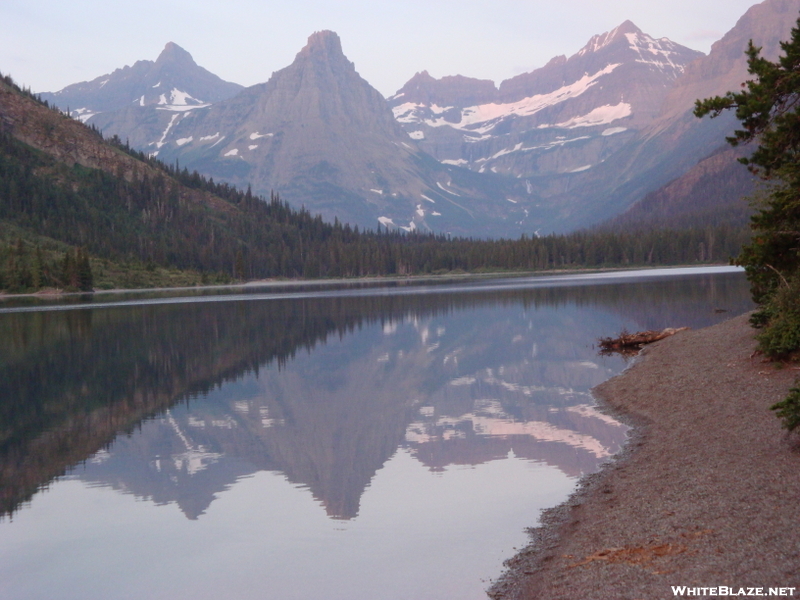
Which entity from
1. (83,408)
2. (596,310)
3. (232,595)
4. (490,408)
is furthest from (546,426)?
(596,310)

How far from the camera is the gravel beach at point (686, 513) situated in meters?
12.5

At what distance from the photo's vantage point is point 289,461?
85.2ft

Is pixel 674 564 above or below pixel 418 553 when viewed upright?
above

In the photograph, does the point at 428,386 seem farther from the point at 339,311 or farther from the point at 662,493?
the point at 339,311

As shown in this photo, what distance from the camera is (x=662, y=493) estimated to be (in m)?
17.4

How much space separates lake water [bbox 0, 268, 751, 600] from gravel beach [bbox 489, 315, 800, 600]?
104 centimetres

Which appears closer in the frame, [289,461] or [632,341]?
[289,461]

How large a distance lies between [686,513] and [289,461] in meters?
14.0

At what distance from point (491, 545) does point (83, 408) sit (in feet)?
80.6

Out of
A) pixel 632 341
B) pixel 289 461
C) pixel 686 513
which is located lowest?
pixel 289 461
